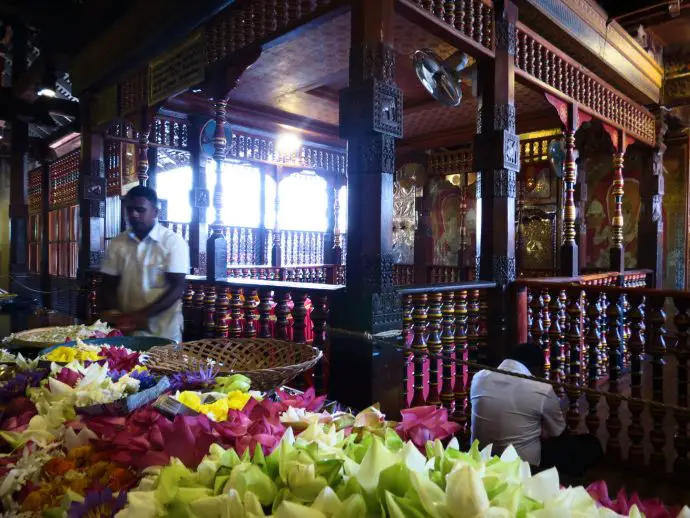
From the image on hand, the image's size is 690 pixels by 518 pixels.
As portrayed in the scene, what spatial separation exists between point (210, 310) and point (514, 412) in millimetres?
2738

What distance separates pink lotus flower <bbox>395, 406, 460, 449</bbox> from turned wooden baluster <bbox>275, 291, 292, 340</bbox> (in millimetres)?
2763

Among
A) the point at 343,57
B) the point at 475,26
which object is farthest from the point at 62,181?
the point at 475,26

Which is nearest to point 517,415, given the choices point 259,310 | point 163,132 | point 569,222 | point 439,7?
point 259,310

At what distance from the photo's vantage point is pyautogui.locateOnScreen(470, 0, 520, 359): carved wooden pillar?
429cm

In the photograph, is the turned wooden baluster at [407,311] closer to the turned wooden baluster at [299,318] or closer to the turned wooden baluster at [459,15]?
the turned wooden baluster at [299,318]

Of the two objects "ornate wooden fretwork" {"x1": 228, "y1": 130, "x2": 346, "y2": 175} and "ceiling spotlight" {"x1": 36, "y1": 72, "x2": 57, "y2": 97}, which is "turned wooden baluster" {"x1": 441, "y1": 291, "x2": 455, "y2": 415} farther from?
"ceiling spotlight" {"x1": 36, "y1": 72, "x2": 57, "y2": 97}

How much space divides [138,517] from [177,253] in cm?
271

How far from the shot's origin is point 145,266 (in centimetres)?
334

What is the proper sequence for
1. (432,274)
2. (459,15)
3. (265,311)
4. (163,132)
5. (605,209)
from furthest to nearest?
(432,274) < (605,209) < (163,132) < (265,311) < (459,15)

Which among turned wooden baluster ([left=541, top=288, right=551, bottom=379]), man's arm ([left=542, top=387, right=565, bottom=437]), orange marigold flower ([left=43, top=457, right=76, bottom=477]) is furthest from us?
turned wooden baluster ([left=541, top=288, right=551, bottom=379])

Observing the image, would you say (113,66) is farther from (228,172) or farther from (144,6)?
(228,172)

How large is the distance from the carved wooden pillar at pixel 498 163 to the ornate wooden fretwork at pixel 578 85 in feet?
1.36

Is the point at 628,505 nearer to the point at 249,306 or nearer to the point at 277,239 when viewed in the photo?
the point at 249,306

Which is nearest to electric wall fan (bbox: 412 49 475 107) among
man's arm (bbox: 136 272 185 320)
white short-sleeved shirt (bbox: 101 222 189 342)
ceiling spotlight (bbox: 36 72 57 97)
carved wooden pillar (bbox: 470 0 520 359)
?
carved wooden pillar (bbox: 470 0 520 359)
